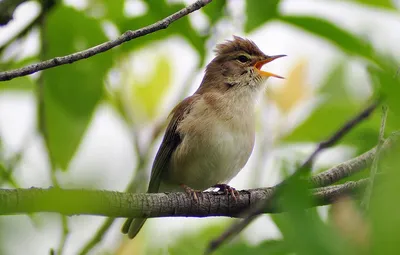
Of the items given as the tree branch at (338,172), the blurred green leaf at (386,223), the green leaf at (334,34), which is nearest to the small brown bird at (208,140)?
the tree branch at (338,172)

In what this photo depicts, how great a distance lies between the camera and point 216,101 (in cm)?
586

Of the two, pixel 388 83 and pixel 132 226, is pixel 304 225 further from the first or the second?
pixel 132 226

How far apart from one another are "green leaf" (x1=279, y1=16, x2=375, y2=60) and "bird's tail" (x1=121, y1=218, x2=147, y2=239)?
2.19 meters

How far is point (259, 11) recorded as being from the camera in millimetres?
3555

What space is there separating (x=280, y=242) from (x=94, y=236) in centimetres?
201

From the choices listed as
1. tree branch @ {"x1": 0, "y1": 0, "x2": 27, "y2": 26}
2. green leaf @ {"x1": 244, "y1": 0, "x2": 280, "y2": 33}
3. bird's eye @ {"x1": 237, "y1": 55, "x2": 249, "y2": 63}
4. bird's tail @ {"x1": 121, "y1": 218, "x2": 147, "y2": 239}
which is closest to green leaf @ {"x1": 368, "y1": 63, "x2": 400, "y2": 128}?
green leaf @ {"x1": 244, "y1": 0, "x2": 280, "y2": 33}

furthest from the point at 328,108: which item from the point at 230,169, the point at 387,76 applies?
the point at 387,76

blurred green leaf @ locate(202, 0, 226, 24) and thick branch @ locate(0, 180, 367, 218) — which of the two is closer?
thick branch @ locate(0, 180, 367, 218)

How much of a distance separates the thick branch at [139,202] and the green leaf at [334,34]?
70 centimetres

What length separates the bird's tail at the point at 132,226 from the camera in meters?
4.97

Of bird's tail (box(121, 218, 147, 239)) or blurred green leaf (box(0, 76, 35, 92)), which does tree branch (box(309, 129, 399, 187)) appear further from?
blurred green leaf (box(0, 76, 35, 92))

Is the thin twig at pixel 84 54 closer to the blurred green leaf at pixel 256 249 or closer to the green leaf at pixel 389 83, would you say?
the blurred green leaf at pixel 256 249

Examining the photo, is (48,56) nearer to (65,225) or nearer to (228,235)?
(65,225)

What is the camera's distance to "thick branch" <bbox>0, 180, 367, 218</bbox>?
151 cm
